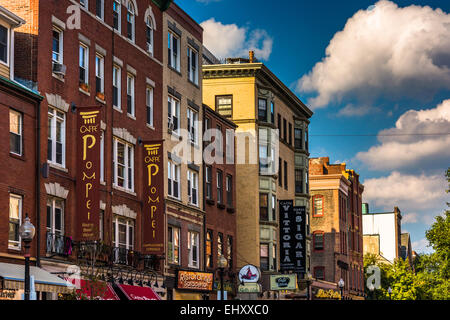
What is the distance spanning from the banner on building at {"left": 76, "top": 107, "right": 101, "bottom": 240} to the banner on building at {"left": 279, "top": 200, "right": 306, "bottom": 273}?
116 ft

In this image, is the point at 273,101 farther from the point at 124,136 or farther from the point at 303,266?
the point at 124,136

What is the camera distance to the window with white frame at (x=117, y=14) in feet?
127

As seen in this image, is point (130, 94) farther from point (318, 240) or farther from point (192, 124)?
point (318, 240)

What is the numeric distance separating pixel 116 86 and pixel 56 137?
761cm

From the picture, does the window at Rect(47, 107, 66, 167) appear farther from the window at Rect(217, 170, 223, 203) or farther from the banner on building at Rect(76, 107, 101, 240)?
the window at Rect(217, 170, 223, 203)

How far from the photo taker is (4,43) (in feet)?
94.8

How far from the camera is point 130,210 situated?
128ft

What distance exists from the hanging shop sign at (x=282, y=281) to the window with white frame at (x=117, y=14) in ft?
94.4

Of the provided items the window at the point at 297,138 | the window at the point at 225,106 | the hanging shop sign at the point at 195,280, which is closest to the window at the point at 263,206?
the window at the point at 225,106

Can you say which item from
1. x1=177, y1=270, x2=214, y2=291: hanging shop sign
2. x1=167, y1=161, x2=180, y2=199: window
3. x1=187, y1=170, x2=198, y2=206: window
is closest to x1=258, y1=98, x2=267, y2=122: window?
x1=187, y1=170, x2=198, y2=206: window

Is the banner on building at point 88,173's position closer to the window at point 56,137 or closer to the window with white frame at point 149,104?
the window at point 56,137

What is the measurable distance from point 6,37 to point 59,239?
8.14m

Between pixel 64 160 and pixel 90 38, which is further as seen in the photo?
pixel 90 38

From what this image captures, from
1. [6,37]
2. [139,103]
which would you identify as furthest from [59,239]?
[139,103]
